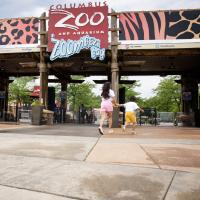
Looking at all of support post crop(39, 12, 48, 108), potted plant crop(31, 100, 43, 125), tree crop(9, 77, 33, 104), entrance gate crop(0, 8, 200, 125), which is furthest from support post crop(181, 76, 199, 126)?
tree crop(9, 77, 33, 104)

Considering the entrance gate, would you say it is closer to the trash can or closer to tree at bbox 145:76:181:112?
the trash can

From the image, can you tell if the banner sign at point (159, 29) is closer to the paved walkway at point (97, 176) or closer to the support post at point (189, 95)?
the support post at point (189, 95)

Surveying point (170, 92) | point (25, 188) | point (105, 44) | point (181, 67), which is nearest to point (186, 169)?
point (25, 188)

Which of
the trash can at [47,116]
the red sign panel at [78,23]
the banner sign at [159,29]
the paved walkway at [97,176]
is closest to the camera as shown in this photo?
the paved walkway at [97,176]

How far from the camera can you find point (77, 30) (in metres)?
15.8

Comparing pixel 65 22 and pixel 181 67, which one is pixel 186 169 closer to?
pixel 65 22

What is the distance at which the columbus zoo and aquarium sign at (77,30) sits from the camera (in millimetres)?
15359

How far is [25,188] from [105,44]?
13269mm

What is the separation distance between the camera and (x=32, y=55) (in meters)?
16.7

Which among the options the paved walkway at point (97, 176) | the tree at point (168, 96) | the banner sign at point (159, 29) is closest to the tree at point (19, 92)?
the tree at point (168, 96)

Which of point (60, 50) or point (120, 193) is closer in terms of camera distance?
point (120, 193)

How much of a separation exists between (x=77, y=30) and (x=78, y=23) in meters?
0.39

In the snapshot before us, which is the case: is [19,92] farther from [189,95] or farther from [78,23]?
[78,23]

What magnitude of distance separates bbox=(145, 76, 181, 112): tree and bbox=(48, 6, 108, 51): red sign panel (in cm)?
2797
